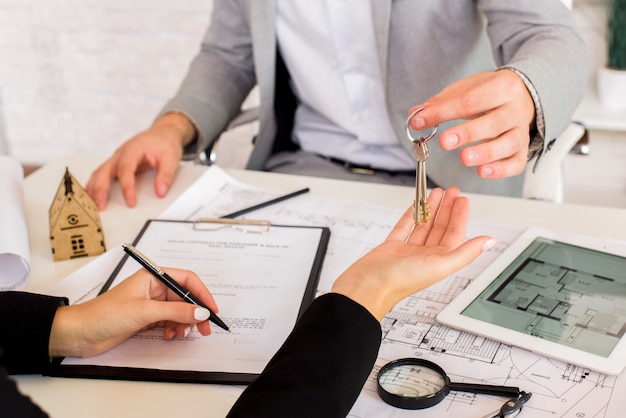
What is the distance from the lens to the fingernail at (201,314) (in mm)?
814

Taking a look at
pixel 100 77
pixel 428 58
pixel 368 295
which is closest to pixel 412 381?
pixel 368 295

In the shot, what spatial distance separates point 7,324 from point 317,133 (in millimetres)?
905

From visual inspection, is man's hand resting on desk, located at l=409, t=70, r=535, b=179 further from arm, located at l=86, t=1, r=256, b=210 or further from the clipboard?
arm, located at l=86, t=1, r=256, b=210

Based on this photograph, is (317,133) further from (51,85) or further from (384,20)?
(51,85)

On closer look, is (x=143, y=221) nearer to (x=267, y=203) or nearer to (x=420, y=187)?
(x=267, y=203)

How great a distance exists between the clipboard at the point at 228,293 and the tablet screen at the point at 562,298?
238 millimetres

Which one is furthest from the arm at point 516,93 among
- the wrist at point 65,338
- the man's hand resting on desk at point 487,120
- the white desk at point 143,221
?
the wrist at point 65,338

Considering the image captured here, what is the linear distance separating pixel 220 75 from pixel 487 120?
84cm

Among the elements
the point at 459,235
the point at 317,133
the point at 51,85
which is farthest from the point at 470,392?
the point at 51,85

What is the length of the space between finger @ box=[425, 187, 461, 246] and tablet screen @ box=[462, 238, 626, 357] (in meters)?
0.10

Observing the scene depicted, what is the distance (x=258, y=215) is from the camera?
3.84ft

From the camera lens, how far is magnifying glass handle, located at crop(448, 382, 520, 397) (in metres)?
0.73

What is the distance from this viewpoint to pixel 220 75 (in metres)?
1.63

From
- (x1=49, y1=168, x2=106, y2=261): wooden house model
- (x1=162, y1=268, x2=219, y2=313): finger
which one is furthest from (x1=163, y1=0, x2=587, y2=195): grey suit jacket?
(x1=162, y1=268, x2=219, y2=313): finger
